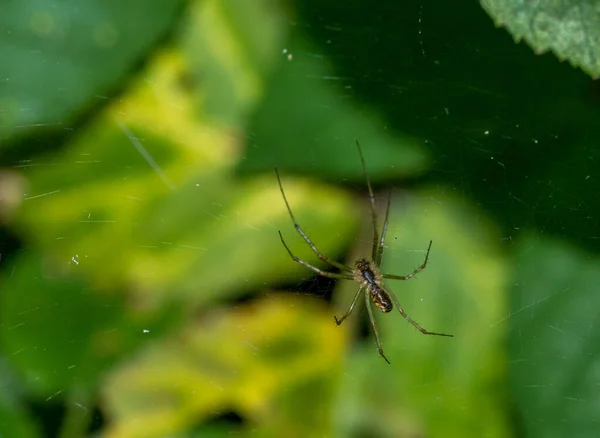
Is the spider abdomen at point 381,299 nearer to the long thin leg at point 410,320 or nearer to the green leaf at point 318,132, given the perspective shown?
the long thin leg at point 410,320

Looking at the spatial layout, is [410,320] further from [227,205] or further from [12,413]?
[12,413]

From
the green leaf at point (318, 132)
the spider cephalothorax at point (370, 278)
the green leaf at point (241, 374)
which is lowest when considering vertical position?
the green leaf at point (241, 374)

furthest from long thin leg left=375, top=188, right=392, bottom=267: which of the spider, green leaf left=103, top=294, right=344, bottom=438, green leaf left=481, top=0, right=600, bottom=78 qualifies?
green leaf left=481, top=0, right=600, bottom=78

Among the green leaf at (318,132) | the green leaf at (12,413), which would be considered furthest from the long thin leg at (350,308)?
the green leaf at (12,413)

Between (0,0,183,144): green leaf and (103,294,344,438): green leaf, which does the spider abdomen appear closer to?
(103,294,344,438): green leaf

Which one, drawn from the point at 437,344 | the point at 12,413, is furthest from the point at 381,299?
the point at 12,413
